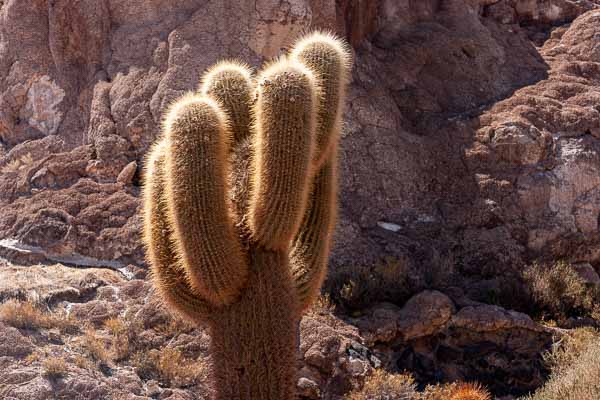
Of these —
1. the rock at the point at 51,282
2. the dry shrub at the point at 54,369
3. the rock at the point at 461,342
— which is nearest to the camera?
the dry shrub at the point at 54,369

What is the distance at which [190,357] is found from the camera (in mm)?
7551

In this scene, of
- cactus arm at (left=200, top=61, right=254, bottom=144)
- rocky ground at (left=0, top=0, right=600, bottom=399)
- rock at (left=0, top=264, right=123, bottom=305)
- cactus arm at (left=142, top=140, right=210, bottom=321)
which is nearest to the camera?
cactus arm at (left=142, top=140, right=210, bottom=321)

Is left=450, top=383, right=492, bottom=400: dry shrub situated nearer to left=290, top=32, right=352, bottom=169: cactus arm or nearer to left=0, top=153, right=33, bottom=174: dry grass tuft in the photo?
left=290, top=32, right=352, bottom=169: cactus arm

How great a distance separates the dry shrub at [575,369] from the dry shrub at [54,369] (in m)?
3.96

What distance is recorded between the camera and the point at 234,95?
6.02m

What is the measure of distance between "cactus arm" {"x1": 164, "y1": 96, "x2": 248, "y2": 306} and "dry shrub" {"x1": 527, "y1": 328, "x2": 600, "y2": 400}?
2.62 metres

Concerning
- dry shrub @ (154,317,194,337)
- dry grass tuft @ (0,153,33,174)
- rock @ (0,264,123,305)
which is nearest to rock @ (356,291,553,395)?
dry shrub @ (154,317,194,337)

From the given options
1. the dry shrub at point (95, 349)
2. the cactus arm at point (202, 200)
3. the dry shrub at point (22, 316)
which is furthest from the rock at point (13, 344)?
the cactus arm at point (202, 200)

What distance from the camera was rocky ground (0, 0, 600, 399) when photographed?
25.1 feet

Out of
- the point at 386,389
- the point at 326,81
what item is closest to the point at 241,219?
the point at 326,81

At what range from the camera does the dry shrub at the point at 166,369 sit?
7.22m

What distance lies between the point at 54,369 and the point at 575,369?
4.36 metres

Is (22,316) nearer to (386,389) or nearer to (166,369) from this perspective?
(166,369)

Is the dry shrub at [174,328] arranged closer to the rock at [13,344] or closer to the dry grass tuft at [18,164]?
the rock at [13,344]
